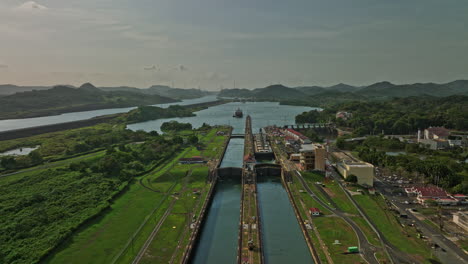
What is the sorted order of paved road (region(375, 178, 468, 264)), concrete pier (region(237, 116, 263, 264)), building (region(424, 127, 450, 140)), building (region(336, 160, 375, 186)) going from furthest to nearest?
1. building (region(424, 127, 450, 140))
2. building (region(336, 160, 375, 186))
3. concrete pier (region(237, 116, 263, 264))
4. paved road (region(375, 178, 468, 264))

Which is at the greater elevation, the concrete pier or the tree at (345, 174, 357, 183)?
the tree at (345, 174, 357, 183)

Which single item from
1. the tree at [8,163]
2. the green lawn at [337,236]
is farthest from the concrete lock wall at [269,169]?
the tree at [8,163]

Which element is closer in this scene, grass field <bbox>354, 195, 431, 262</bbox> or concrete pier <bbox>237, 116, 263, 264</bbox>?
grass field <bbox>354, 195, 431, 262</bbox>

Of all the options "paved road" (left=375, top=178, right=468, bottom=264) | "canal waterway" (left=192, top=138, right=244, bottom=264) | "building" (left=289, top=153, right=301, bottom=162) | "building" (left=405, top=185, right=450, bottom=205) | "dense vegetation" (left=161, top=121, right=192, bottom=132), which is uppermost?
"dense vegetation" (left=161, top=121, right=192, bottom=132)

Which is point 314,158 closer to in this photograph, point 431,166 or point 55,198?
point 431,166

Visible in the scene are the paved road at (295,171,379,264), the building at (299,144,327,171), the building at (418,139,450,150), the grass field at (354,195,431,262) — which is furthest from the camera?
the building at (418,139,450,150)

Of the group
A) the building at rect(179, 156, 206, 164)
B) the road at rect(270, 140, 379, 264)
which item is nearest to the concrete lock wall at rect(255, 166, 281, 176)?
the road at rect(270, 140, 379, 264)

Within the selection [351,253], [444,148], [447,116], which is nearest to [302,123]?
[447,116]

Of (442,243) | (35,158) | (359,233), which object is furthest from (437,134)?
(35,158)

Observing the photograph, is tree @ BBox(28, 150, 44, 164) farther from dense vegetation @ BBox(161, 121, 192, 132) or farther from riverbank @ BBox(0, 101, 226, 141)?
dense vegetation @ BBox(161, 121, 192, 132)
